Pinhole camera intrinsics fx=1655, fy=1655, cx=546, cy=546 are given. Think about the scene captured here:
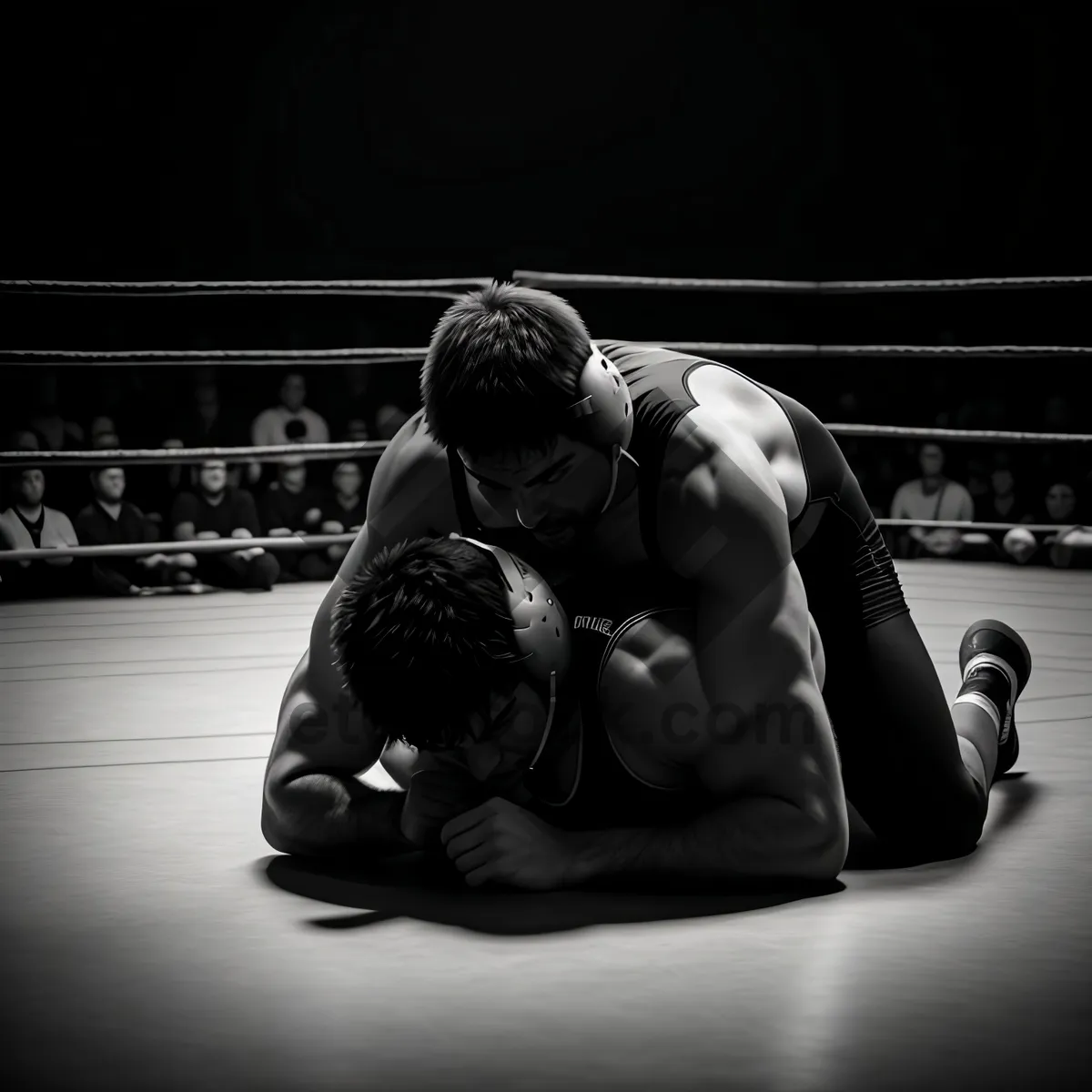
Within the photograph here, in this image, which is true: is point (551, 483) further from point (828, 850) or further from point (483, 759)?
point (828, 850)

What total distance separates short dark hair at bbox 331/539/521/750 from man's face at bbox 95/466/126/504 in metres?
3.66

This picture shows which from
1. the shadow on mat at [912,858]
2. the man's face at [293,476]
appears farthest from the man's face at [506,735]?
the man's face at [293,476]

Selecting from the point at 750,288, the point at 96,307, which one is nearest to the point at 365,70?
the point at 96,307

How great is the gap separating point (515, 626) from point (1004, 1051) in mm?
617

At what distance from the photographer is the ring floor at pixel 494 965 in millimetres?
1362

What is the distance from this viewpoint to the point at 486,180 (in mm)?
7043

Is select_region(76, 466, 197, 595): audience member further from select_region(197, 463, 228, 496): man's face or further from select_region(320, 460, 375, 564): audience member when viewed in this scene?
select_region(320, 460, 375, 564): audience member

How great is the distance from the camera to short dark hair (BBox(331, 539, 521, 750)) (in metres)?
1.64

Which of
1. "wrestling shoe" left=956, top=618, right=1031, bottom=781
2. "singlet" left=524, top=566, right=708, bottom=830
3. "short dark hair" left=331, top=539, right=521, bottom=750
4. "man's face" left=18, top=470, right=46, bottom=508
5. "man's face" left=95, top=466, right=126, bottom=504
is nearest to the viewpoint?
"short dark hair" left=331, top=539, right=521, bottom=750

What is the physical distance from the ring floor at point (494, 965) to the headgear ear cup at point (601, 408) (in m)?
0.52

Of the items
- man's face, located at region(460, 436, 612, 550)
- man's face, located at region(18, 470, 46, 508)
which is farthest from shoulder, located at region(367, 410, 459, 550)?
man's face, located at region(18, 470, 46, 508)

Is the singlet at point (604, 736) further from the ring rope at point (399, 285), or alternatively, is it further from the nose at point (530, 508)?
the ring rope at point (399, 285)

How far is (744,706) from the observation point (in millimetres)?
1742

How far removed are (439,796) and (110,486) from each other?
3.62 m
